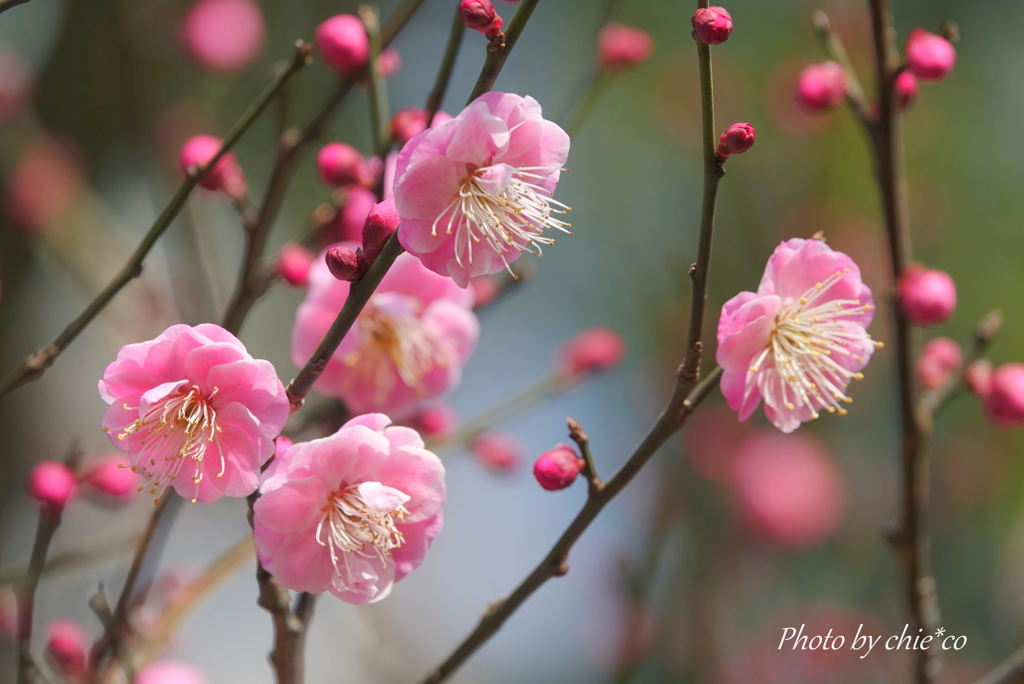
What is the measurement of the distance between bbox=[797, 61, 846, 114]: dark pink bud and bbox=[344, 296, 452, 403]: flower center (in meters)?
0.73

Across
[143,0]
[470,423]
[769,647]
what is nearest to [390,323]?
[470,423]

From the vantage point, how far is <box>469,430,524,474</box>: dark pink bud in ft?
5.39

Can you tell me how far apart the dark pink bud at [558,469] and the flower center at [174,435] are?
0.33 metres

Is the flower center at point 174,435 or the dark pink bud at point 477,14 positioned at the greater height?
the dark pink bud at point 477,14

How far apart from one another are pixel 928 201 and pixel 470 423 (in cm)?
266

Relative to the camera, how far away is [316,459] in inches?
31.4

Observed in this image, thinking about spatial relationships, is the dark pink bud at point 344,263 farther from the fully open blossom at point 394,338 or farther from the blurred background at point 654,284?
the blurred background at point 654,284

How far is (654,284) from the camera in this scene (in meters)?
3.58

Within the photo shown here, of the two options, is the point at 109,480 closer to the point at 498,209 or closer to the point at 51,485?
the point at 51,485

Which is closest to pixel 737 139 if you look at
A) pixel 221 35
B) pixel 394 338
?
pixel 394 338

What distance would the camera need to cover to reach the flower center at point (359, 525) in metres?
0.81

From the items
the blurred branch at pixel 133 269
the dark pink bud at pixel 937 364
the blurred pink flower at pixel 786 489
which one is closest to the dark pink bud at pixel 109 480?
the blurred branch at pixel 133 269

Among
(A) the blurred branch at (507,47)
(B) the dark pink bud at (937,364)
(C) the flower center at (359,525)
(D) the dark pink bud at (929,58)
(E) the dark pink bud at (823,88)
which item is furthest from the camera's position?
(B) the dark pink bud at (937,364)

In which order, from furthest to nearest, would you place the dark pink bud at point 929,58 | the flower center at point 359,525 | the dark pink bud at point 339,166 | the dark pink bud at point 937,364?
1. the dark pink bud at point 937,364
2. the dark pink bud at point 929,58
3. the dark pink bud at point 339,166
4. the flower center at point 359,525
